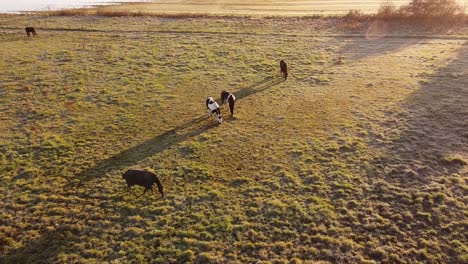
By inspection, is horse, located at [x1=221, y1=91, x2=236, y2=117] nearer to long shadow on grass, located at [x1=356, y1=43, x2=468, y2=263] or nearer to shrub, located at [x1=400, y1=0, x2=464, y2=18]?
long shadow on grass, located at [x1=356, y1=43, x2=468, y2=263]

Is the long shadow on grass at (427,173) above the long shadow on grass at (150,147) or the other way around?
the other way around

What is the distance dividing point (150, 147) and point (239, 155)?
15.1 feet

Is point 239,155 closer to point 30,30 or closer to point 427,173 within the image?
point 427,173

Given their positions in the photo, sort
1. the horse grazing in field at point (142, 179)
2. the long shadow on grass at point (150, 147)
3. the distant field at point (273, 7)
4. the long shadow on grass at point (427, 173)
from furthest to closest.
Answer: the distant field at point (273, 7) < the long shadow on grass at point (150, 147) < the horse grazing in field at point (142, 179) < the long shadow on grass at point (427, 173)

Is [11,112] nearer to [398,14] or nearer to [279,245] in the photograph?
[279,245]

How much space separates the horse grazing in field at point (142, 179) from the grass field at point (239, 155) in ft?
1.96

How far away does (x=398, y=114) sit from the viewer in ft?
64.0

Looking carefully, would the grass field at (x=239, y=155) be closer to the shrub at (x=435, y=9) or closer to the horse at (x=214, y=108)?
the horse at (x=214, y=108)

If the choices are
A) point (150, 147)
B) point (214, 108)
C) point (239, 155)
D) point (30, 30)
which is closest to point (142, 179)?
point (150, 147)

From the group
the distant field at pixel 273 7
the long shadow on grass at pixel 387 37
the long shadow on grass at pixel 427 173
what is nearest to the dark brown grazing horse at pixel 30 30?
the distant field at pixel 273 7

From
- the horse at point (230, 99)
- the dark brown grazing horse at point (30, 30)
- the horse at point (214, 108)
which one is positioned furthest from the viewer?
the dark brown grazing horse at point (30, 30)

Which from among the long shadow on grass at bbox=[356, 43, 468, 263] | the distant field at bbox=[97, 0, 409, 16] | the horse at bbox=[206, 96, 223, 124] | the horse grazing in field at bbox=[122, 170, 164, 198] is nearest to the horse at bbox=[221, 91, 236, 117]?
the horse at bbox=[206, 96, 223, 124]

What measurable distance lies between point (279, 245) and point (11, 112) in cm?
1869

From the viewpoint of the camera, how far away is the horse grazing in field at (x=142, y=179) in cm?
1327
